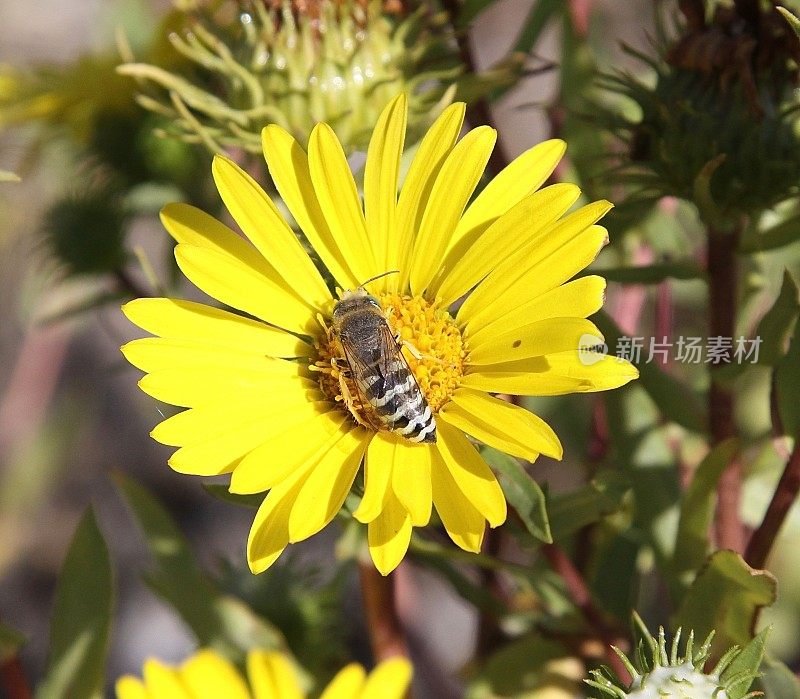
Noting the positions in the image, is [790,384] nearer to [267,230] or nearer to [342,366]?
[342,366]

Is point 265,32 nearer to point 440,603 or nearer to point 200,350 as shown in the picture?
point 200,350

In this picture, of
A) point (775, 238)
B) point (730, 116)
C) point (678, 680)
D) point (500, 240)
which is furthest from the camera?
point (775, 238)

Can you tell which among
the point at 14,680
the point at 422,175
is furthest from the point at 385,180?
the point at 14,680

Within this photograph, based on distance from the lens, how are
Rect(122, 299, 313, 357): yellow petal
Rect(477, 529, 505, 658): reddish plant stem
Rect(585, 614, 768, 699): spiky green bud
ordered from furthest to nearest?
Rect(477, 529, 505, 658): reddish plant stem
Rect(122, 299, 313, 357): yellow petal
Rect(585, 614, 768, 699): spiky green bud

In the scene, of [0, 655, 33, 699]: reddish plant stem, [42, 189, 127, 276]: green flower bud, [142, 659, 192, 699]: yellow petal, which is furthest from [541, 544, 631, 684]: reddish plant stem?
[42, 189, 127, 276]: green flower bud

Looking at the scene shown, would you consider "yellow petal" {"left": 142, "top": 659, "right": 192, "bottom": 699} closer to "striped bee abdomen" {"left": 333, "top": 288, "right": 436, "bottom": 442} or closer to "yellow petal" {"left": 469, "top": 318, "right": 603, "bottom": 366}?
"striped bee abdomen" {"left": 333, "top": 288, "right": 436, "bottom": 442}

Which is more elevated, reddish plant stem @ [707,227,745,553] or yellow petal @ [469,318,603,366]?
yellow petal @ [469,318,603,366]

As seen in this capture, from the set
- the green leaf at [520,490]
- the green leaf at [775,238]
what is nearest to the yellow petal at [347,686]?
the green leaf at [520,490]
